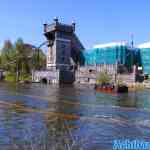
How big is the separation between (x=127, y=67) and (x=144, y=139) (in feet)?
476

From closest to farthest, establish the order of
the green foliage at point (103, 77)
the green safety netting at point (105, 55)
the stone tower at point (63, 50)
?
the green foliage at point (103, 77), the green safety netting at point (105, 55), the stone tower at point (63, 50)

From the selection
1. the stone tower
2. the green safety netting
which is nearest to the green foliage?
the green safety netting

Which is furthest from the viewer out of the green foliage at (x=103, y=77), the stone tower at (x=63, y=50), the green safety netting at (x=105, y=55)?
the stone tower at (x=63, y=50)

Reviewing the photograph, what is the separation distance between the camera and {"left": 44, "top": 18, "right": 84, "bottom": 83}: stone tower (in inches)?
7411

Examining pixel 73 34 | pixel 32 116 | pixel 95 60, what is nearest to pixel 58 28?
pixel 73 34

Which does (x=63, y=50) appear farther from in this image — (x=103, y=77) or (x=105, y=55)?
(x=103, y=77)

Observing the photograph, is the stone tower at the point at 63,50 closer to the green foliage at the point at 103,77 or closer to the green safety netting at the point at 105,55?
the green safety netting at the point at 105,55

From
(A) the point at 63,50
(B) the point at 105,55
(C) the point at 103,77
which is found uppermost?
(A) the point at 63,50

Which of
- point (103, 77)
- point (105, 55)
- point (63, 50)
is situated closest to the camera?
point (103, 77)

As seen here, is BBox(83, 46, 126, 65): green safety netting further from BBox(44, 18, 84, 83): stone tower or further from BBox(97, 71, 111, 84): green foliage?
BBox(97, 71, 111, 84): green foliage

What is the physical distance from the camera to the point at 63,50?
191000 mm

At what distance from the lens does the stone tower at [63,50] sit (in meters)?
188

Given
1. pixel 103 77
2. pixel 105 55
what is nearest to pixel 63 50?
pixel 105 55

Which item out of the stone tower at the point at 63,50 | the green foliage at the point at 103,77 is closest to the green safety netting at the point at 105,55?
the stone tower at the point at 63,50
